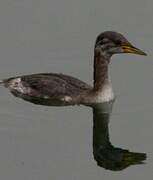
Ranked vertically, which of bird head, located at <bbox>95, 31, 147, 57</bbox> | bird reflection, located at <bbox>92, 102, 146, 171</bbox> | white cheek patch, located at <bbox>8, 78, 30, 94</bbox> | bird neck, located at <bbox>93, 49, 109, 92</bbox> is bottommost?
bird reflection, located at <bbox>92, 102, 146, 171</bbox>

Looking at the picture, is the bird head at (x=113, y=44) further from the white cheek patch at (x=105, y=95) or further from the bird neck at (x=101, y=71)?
the white cheek patch at (x=105, y=95)

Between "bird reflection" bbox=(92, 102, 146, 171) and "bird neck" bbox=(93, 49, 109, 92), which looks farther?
"bird neck" bbox=(93, 49, 109, 92)

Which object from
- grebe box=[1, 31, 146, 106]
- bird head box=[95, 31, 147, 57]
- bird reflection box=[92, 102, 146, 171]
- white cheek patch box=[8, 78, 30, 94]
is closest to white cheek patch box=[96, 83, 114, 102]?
grebe box=[1, 31, 146, 106]

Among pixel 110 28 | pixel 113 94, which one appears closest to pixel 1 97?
pixel 113 94

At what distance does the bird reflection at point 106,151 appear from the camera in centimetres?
1884

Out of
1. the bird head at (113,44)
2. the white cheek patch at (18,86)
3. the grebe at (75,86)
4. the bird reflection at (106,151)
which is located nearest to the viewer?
the bird reflection at (106,151)

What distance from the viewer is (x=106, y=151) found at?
19578mm

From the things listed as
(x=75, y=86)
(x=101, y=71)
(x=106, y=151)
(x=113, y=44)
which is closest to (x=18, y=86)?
(x=75, y=86)

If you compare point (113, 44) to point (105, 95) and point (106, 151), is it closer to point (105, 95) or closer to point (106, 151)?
point (105, 95)

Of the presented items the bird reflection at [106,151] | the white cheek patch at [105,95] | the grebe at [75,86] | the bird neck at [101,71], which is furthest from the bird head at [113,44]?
the bird reflection at [106,151]

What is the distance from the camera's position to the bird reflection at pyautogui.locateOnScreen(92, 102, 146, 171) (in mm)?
18844

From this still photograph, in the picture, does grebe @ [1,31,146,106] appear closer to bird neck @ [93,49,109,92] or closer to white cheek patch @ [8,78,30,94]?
bird neck @ [93,49,109,92]

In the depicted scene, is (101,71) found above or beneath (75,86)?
above

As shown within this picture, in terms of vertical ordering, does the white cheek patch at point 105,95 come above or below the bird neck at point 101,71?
below
